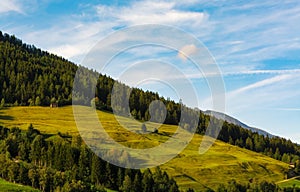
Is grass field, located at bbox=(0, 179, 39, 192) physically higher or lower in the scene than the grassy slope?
lower

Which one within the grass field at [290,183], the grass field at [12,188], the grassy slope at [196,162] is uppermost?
the grassy slope at [196,162]

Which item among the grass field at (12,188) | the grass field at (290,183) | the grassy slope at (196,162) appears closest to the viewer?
the grass field at (12,188)

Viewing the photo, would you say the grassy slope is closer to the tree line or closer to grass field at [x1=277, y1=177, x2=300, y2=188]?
grass field at [x1=277, y1=177, x2=300, y2=188]

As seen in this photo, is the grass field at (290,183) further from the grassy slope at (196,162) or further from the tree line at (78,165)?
the tree line at (78,165)

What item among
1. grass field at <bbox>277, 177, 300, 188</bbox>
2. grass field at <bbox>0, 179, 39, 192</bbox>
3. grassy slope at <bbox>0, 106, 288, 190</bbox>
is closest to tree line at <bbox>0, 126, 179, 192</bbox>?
grass field at <bbox>0, 179, 39, 192</bbox>

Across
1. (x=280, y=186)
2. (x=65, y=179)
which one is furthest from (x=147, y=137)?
(x=65, y=179)

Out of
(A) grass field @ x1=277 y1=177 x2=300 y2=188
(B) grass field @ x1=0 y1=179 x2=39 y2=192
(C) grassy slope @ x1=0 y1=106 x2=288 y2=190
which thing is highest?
(C) grassy slope @ x1=0 y1=106 x2=288 y2=190

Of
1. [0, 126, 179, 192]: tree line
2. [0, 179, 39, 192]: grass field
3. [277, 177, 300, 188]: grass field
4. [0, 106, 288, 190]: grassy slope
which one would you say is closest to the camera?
[0, 179, 39, 192]: grass field

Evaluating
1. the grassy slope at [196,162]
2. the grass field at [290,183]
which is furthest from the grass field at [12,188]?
the grass field at [290,183]

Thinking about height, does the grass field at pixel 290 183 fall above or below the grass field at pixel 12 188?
above

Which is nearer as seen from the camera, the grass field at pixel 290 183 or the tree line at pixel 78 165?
the tree line at pixel 78 165

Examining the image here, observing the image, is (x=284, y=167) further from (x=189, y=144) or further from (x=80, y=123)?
(x=80, y=123)

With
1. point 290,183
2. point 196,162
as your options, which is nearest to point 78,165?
point 196,162

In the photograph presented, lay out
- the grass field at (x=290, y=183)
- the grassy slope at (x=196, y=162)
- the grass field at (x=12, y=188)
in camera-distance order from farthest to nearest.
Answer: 1. the grass field at (x=290, y=183)
2. the grassy slope at (x=196, y=162)
3. the grass field at (x=12, y=188)
